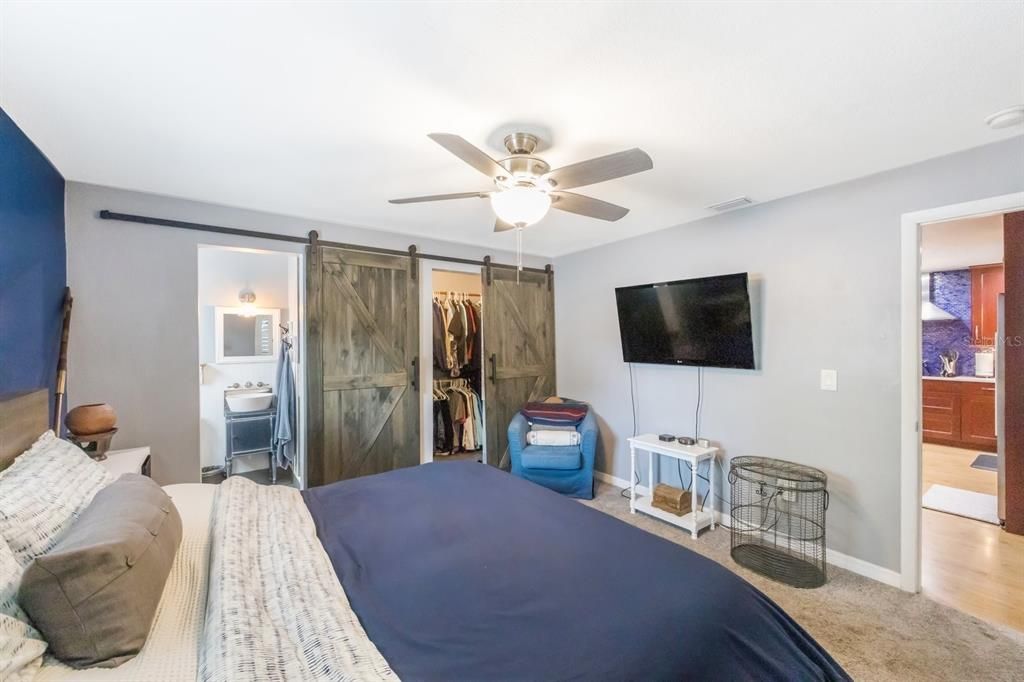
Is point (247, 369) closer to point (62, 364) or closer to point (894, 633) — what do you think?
point (62, 364)

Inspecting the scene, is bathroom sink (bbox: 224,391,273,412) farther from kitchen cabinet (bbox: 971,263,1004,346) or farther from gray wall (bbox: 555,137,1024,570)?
kitchen cabinet (bbox: 971,263,1004,346)

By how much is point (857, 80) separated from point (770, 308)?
1.69m

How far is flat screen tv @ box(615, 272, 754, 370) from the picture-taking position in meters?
2.95

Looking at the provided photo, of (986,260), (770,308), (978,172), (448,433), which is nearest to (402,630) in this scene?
(770,308)

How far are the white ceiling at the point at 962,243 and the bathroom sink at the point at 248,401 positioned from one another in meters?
5.60

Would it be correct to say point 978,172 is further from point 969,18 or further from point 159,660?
point 159,660

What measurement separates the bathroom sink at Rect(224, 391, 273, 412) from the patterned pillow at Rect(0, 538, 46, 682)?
3327 mm

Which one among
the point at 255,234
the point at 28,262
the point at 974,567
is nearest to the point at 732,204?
the point at 974,567

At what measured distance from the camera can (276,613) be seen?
106 cm

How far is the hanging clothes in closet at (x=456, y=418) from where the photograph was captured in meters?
4.84

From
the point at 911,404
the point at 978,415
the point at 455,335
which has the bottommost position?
the point at 978,415

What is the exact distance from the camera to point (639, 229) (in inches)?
144

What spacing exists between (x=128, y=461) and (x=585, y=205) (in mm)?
2747

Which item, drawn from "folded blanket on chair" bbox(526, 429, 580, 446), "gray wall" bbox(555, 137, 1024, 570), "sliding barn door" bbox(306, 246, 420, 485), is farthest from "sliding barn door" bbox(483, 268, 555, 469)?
"gray wall" bbox(555, 137, 1024, 570)
